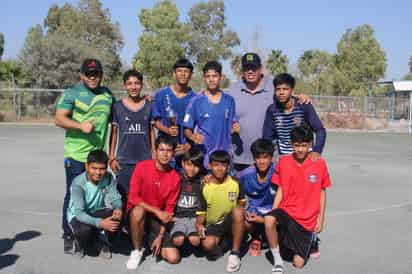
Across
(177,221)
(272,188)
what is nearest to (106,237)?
(177,221)

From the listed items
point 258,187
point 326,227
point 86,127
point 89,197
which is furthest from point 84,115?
point 326,227

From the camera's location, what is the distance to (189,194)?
16.7 feet

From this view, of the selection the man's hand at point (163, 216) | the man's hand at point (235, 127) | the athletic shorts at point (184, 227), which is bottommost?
the athletic shorts at point (184, 227)

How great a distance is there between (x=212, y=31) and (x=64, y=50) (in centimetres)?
1590

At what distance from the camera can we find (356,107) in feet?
97.7

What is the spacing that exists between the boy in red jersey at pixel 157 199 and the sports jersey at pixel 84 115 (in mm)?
579

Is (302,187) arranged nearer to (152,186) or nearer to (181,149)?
(181,149)

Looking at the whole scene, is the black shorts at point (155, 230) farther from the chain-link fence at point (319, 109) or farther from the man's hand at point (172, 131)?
the chain-link fence at point (319, 109)

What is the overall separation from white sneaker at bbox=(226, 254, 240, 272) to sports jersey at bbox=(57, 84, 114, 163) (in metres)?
1.81

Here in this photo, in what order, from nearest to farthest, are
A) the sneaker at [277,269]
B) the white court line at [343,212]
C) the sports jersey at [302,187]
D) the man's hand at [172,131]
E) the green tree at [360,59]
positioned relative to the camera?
the sneaker at [277,269], the sports jersey at [302,187], the man's hand at [172,131], the white court line at [343,212], the green tree at [360,59]

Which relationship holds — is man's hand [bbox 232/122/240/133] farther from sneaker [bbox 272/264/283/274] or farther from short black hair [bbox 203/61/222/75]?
sneaker [bbox 272/264/283/274]

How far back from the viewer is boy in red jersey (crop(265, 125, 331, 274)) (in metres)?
4.85

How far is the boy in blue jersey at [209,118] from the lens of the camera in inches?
202

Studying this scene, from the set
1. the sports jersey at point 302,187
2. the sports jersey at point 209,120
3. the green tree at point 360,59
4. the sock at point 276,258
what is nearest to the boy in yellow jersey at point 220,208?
the sports jersey at point 209,120
